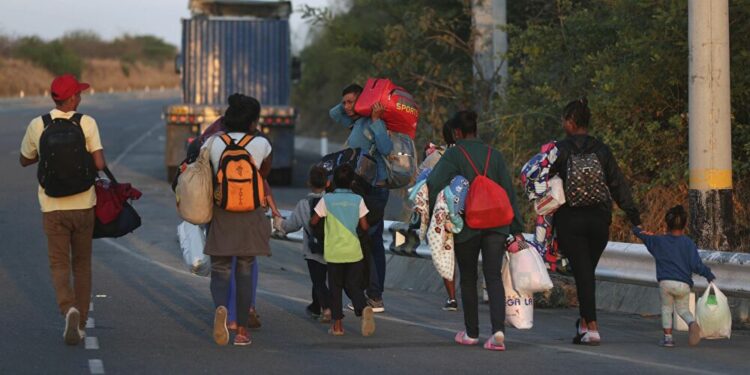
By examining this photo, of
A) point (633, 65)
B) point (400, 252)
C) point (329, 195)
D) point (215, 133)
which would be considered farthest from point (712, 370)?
point (633, 65)

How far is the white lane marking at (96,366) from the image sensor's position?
28.5 ft

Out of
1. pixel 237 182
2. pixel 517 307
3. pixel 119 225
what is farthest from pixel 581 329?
pixel 119 225

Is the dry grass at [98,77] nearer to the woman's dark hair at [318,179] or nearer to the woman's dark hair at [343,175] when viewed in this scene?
the woman's dark hair at [318,179]

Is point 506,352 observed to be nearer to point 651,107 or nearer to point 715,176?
point 715,176

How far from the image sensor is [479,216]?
9727 millimetres

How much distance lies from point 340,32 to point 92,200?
1824 centimetres

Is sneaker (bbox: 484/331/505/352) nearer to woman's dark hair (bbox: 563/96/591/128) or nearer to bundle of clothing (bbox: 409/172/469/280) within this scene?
bundle of clothing (bbox: 409/172/469/280)

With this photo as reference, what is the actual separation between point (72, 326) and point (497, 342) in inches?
112

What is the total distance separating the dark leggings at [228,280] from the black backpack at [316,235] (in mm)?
836

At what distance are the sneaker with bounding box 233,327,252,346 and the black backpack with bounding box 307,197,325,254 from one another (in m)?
1.21

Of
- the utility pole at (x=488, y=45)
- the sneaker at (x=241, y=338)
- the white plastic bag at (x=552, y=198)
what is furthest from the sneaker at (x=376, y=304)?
the utility pole at (x=488, y=45)

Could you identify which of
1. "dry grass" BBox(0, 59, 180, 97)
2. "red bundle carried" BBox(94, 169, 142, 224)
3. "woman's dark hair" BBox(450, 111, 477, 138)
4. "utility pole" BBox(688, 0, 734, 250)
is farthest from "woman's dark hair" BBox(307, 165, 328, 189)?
"dry grass" BBox(0, 59, 180, 97)

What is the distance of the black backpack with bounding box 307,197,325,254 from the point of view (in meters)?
10.8

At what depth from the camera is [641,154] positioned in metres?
15.4
